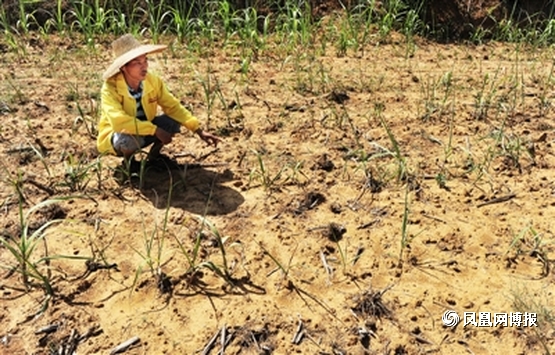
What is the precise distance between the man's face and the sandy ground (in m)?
0.57

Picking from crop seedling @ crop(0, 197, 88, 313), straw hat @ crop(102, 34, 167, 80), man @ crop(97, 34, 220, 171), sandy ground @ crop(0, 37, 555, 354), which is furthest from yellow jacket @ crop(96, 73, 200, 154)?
crop seedling @ crop(0, 197, 88, 313)

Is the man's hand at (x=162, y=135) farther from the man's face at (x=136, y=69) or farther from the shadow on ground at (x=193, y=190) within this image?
the man's face at (x=136, y=69)

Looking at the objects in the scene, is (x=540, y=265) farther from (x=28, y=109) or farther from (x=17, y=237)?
(x=28, y=109)

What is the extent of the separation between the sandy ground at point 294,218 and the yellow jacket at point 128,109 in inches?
9.7

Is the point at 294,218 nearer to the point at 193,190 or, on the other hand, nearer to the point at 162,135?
the point at 193,190

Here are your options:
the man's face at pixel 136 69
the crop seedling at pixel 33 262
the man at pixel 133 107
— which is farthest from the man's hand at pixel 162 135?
the crop seedling at pixel 33 262

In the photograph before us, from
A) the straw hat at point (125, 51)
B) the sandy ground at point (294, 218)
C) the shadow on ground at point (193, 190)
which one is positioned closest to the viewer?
the sandy ground at point (294, 218)

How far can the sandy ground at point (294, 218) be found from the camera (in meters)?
2.46

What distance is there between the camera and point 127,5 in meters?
5.57

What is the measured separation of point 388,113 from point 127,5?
9.53 feet

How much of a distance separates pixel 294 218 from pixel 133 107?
3.62ft

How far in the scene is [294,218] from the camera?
3096 millimetres

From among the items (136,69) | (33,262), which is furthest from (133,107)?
(33,262)

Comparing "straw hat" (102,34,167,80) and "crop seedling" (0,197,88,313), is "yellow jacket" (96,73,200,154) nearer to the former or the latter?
"straw hat" (102,34,167,80)
